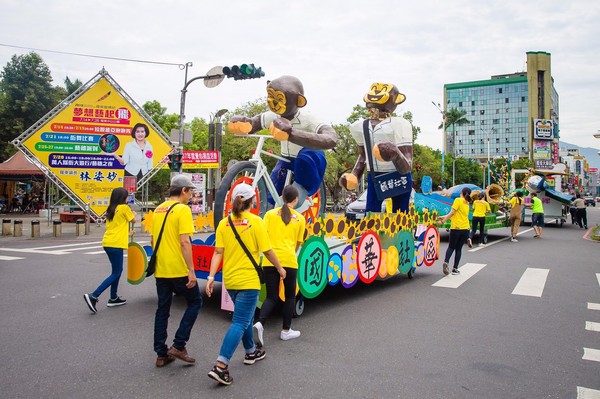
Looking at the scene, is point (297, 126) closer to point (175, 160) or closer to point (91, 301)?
point (91, 301)

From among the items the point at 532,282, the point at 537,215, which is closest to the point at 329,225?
the point at 532,282

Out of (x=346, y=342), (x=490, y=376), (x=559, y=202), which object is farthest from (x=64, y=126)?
(x=559, y=202)

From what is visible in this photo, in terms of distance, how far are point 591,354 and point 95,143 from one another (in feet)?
65.4

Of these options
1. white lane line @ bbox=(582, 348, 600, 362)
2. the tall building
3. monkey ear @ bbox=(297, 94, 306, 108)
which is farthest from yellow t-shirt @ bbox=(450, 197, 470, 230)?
the tall building

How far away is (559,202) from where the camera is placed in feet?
72.5

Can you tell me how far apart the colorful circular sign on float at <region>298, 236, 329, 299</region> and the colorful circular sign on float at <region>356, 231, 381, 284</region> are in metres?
0.86

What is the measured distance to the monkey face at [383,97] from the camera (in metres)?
8.16

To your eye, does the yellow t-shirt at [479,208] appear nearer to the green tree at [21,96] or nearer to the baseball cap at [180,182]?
the baseball cap at [180,182]

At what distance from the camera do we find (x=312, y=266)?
5.68 metres

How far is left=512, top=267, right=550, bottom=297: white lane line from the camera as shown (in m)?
7.53

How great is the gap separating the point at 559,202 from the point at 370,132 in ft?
58.5

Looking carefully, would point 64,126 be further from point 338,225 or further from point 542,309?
point 542,309

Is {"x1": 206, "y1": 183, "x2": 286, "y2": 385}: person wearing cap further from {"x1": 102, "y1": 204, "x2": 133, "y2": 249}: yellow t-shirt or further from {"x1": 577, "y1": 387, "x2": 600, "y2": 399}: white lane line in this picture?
{"x1": 102, "y1": 204, "x2": 133, "y2": 249}: yellow t-shirt

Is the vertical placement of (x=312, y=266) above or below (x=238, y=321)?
above
